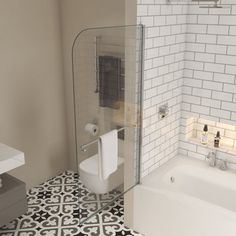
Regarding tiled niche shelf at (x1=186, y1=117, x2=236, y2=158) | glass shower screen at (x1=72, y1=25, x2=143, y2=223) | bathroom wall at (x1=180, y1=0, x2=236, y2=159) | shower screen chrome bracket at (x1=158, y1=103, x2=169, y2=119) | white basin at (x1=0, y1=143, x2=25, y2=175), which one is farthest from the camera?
tiled niche shelf at (x1=186, y1=117, x2=236, y2=158)

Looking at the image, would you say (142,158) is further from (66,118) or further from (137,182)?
(66,118)

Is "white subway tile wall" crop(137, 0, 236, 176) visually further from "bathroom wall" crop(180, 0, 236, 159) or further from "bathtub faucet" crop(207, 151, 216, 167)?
"bathtub faucet" crop(207, 151, 216, 167)

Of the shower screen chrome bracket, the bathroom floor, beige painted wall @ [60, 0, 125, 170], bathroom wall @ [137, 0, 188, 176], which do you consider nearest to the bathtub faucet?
bathroom wall @ [137, 0, 188, 176]

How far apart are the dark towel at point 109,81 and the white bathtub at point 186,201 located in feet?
2.69

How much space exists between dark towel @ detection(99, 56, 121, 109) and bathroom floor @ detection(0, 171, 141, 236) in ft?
2.49

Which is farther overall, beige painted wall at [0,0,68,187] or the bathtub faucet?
beige painted wall at [0,0,68,187]

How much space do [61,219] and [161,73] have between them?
1.71m

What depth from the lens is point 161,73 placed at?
2893 millimetres

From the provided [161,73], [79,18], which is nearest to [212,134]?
[161,73]

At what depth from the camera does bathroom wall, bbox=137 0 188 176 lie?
2.67 metres

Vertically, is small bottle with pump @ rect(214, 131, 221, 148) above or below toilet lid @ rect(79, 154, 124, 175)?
below

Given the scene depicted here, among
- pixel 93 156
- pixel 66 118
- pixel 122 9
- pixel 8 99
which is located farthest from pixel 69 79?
pixel 93 156

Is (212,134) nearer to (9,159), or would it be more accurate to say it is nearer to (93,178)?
(93,178)

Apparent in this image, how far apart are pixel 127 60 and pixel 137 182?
106 centimetres
